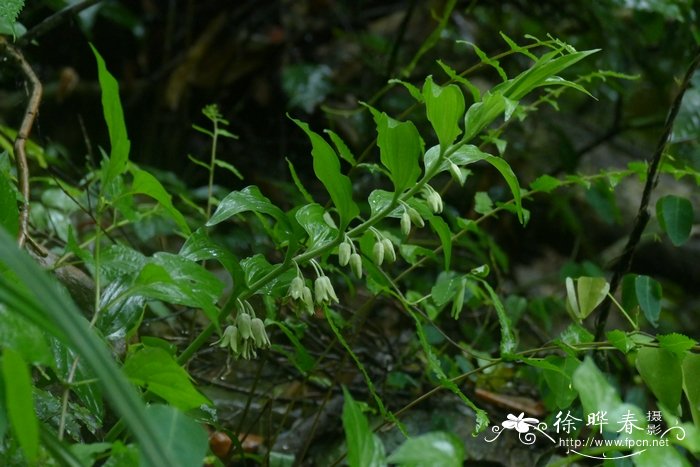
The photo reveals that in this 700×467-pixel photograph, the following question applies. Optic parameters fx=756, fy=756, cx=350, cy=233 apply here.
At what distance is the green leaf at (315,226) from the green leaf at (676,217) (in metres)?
0.64

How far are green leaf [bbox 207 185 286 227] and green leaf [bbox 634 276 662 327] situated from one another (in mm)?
539

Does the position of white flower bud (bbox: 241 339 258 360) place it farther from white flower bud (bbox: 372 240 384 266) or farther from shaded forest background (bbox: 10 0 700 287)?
shaded forest background (bbox: 10 0 700 287)

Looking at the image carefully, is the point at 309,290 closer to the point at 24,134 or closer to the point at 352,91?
the point at 24,134

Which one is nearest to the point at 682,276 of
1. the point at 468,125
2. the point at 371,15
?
the point at 371,15

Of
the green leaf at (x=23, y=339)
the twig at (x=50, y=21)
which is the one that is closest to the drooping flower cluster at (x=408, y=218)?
the green leaf at (x=23, y=339)

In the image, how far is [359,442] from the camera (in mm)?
491

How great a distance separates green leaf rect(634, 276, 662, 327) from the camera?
986 millimetres

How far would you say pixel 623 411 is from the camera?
49cm

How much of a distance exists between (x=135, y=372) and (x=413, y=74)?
6.42 ft

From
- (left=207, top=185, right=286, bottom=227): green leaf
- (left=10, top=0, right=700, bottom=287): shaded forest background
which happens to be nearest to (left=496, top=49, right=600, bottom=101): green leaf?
(left=207, top=185, right=286, bottom=227): green leaf

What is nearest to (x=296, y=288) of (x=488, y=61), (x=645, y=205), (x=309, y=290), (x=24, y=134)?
(x=309, y=290)

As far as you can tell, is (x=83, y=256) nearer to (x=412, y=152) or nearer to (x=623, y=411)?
(x=412, y=152)

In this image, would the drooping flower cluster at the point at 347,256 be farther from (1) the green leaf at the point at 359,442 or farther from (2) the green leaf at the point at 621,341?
(2) the green leaf at the point at 621,341

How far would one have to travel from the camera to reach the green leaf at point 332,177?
0.63 m
